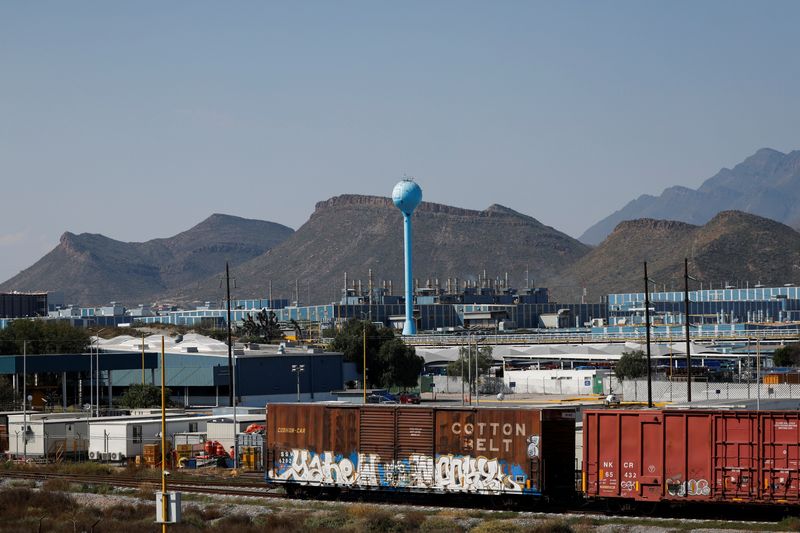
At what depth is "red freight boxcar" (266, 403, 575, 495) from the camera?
38.1 m

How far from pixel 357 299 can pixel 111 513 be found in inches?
6249

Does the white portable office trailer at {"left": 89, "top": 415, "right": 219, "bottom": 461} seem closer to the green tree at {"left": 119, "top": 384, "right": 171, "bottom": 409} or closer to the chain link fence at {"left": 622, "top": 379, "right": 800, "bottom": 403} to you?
the green tree at {"left": 119, "top": 384, "right": 171, "bottom": 409}

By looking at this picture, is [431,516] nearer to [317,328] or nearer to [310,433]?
[310,433]

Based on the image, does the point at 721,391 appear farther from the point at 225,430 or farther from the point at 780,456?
the point at 780,456

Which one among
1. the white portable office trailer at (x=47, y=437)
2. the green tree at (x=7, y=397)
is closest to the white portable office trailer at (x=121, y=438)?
the white portable office trailer at (x=47, y=437)

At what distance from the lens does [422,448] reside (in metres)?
39.7

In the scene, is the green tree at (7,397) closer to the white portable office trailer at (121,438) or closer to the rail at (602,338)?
the white portable office trailer at (121,438)

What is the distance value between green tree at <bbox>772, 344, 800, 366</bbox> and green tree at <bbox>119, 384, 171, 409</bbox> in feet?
192

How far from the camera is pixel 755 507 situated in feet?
118

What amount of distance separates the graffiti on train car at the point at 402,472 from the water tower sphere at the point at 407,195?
133 m

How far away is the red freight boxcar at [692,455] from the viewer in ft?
114

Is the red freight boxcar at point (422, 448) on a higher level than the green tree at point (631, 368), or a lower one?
higher

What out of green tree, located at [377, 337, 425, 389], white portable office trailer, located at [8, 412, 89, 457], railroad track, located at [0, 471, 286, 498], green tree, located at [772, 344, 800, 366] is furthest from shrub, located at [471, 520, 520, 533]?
green tree, located at [772, 344, 800, 366]

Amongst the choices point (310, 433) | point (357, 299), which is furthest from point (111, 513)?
point (357, 299)
